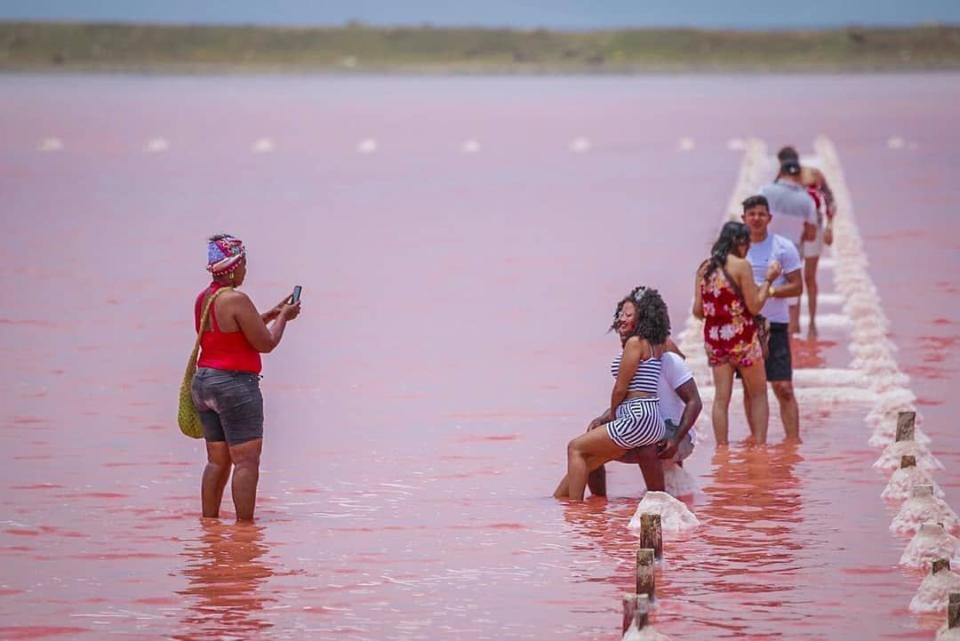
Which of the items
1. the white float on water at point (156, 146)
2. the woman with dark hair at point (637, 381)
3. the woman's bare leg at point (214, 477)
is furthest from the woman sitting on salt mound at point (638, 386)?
the white float on water at point (156, 146)

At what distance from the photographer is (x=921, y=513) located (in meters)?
10.4

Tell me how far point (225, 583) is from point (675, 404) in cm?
235

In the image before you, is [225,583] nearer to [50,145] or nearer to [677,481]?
[677,481]

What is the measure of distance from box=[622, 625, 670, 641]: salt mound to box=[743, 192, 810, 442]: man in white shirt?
4.02 metres

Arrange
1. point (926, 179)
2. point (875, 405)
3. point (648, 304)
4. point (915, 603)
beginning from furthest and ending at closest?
1. point (926, 179)
2. point (875, 405)
3. point (648, 304)
4. point (915, 603)

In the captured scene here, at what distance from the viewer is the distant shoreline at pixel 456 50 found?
99125 millimetres

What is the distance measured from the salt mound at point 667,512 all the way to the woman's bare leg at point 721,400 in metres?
1.53

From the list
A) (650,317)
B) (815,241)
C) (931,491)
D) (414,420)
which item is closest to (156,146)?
(815,241)

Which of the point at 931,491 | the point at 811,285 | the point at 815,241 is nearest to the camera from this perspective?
the point at 931,491

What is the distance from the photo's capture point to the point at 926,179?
1336 inches

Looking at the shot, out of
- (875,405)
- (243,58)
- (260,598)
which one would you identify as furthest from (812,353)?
(243,58)

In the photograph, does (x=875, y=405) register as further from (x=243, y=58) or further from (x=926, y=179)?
(x=243, y=58)

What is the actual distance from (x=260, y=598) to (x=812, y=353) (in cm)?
713

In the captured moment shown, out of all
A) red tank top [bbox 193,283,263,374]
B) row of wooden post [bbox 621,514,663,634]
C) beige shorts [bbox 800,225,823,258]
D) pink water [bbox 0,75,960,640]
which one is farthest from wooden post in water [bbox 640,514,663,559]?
beige shorts [bbox 800,225,823,258]
